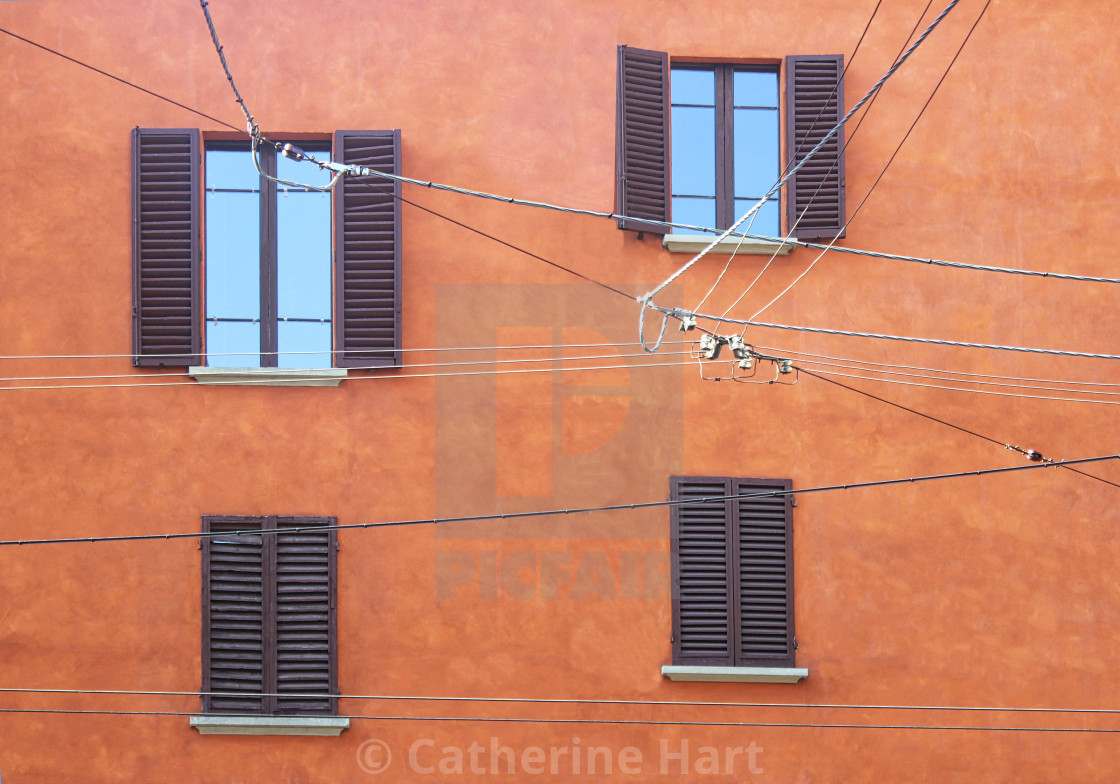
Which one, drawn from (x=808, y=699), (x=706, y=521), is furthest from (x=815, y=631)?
(x=706, y=521)

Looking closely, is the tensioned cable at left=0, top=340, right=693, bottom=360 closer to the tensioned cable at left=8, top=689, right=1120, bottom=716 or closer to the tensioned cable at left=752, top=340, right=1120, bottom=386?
the tensioned cable at left=752, top=340, right=1120, bottom=386

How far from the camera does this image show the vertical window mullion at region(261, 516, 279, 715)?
407 inches

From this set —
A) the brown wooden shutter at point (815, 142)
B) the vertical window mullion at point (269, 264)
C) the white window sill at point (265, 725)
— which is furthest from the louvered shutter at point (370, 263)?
the brown wooden shutter at point (815, 142)

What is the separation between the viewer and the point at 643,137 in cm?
1107

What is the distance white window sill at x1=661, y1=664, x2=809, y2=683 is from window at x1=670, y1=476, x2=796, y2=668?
0.11 m

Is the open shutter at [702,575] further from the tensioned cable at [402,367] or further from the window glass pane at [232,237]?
the window glass pane at [232,237]

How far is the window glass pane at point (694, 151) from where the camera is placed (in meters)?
11.2

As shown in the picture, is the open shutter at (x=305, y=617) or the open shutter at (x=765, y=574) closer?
the open shutter at (x=305, y=617)

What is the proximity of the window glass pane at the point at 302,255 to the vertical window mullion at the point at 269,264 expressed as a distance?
5 cm

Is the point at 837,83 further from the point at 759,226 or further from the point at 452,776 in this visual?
the point at 452,776

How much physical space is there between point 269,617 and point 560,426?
2805 mm

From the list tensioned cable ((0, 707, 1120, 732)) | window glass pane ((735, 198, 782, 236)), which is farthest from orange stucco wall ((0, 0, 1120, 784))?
window glass pane ((735, 198, 782, 236))

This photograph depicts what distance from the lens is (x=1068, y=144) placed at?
11156 millimetres

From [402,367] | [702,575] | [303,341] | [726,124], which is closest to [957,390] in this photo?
[702,575]
